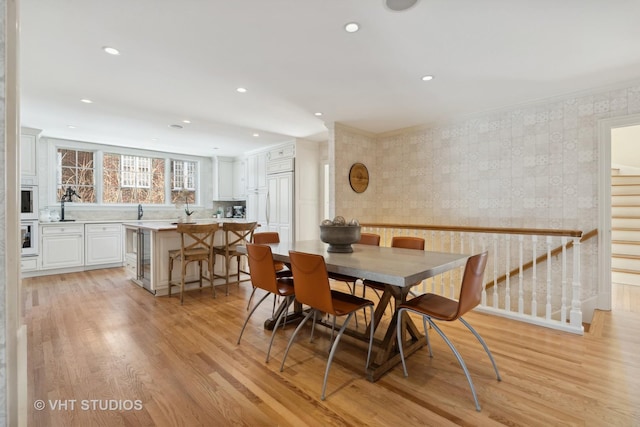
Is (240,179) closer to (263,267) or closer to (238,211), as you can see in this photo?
(238,211)

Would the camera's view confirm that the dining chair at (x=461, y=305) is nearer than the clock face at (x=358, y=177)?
Yes

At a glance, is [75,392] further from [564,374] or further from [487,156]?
[487,156]

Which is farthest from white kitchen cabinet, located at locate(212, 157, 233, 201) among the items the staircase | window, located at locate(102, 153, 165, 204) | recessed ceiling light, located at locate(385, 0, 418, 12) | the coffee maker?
the staircase

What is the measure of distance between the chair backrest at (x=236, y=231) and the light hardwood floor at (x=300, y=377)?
1190mm

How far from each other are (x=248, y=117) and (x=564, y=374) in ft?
14.1

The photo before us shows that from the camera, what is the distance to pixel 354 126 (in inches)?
188

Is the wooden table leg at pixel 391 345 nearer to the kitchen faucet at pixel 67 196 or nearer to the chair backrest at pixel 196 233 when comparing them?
the chair backrest at pixel 196 233

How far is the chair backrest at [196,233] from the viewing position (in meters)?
3.62

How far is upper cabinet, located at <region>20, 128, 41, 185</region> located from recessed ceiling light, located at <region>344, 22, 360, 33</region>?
5.40 meters

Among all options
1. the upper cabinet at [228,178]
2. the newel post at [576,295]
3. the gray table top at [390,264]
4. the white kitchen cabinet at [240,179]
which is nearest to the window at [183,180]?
the upper cabinet at [228,178]

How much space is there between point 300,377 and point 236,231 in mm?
2554

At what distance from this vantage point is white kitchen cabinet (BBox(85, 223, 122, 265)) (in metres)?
5.34

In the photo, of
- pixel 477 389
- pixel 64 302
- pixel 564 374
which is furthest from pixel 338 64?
pixel 64 302

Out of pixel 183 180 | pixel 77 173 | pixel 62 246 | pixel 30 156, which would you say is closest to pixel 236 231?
pixel 62 246
